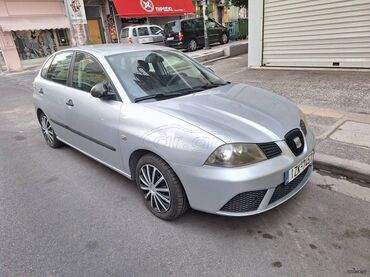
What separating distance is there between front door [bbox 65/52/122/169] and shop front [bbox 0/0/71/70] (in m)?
16.3

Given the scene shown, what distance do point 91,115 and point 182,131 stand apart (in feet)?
4.55

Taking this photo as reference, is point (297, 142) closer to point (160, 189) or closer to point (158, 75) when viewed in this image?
point (160, 189)

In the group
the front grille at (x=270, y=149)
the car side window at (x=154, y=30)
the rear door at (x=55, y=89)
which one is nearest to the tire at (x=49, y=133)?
the rear door at (x=55, y=89)

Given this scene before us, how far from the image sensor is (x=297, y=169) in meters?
2.70

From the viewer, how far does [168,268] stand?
7.82 feet

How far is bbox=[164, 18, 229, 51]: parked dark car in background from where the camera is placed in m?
16.8

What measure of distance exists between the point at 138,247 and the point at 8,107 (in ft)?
24.8

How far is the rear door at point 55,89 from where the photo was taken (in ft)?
13.7

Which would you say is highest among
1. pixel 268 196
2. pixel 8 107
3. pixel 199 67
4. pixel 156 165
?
pixel 199 67

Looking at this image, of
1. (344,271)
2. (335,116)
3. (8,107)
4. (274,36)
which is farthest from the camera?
(274,36)

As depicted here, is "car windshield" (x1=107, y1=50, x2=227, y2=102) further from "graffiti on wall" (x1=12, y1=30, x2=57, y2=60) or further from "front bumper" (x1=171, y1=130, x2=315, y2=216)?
"graffiti on wall" (x1=12, y1=30, x2=57, y2=60)

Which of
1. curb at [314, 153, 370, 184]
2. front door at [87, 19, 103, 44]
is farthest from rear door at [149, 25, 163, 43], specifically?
curb at [314, 153, 370, 184]

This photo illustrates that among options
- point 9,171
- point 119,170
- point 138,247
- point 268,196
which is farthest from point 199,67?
point 9,171

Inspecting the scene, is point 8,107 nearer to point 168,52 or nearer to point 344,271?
point 168,52
